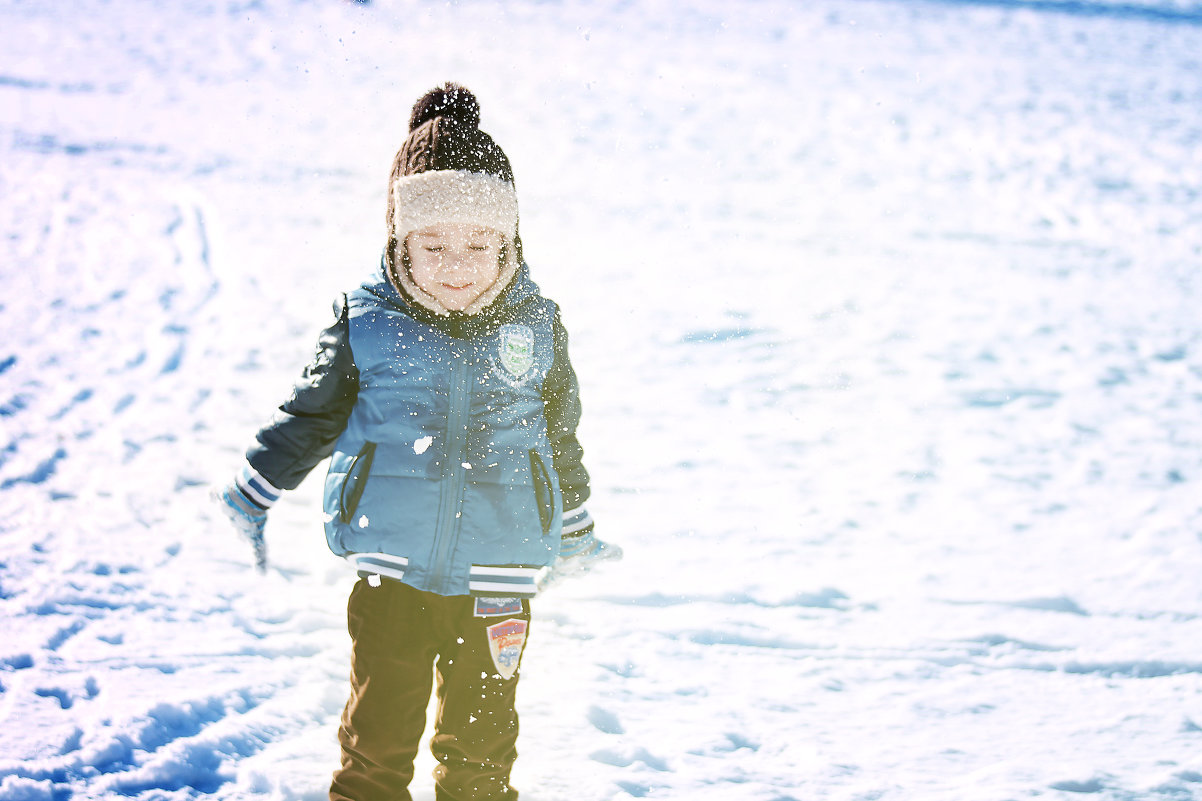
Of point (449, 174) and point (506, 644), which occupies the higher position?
point (449, 174)

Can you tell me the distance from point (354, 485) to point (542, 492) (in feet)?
1.03

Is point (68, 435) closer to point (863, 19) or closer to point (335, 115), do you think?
point (335, 115)

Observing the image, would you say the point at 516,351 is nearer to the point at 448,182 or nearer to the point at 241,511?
the point at 448,182

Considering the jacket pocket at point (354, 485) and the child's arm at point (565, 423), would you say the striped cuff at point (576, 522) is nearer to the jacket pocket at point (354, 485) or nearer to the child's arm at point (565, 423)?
the child's arm at point (565, 423)

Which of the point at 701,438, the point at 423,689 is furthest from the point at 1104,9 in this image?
the point at 423,689

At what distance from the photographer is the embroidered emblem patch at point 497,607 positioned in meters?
1.67

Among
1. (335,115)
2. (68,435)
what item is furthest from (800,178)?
(68,435)

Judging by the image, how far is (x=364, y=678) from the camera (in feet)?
5.45

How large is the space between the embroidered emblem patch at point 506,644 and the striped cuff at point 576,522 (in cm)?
20

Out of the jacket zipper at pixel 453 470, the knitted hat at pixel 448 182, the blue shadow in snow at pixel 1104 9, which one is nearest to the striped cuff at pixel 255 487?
the jacket zipper at pixel 453 470

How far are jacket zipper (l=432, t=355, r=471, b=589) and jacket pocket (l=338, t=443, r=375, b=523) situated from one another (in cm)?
13

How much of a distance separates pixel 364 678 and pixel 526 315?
0.67 m

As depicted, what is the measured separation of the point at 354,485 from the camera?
1.62 meters

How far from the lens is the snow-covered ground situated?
2129mm
